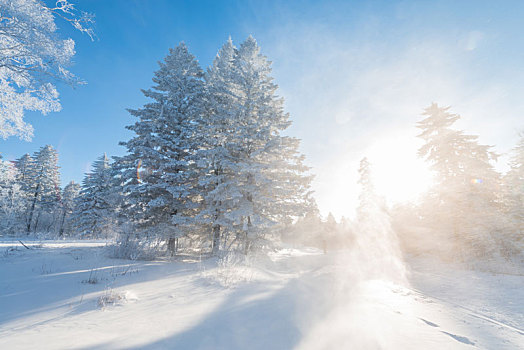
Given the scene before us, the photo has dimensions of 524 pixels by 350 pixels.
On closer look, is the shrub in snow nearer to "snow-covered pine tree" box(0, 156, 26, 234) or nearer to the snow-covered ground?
the snow-covered ground

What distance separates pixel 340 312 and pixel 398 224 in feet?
70.7

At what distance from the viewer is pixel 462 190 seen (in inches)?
594

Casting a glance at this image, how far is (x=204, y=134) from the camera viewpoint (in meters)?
11.6

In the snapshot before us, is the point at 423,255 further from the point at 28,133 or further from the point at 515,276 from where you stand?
the point at 28,133

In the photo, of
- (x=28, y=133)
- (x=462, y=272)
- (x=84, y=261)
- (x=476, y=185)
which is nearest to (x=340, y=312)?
(x=84, y=261)

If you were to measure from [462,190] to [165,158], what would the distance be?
64.3 ft

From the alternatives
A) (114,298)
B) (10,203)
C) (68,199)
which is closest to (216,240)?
(114,298)

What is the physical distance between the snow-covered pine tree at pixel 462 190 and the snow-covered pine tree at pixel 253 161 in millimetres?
12091

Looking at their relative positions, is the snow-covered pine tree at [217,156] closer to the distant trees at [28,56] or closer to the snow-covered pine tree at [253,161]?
the snow-covered pine tree at [253,161]

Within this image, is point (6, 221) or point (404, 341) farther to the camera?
point (6, 221)

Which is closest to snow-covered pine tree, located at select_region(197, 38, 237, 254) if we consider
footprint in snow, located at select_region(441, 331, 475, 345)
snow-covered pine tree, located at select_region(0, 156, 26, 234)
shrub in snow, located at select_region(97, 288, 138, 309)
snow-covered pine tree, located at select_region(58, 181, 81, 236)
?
shrub in snow, located at select_region(97, 288, 138, 309)

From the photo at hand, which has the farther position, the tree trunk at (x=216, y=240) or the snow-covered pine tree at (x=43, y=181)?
the snow-covered pine tree at (x=43, y=181)

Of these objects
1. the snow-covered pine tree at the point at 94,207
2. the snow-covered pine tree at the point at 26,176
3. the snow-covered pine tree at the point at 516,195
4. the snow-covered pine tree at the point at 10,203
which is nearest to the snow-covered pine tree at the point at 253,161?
the snow-covered pine tree at the point at 516,195

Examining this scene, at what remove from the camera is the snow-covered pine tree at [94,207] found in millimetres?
25422
